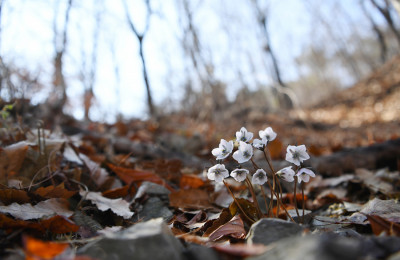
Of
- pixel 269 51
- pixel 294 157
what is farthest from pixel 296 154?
pixel 269 51

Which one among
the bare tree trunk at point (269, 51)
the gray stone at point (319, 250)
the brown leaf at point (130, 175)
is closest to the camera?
the gray stone at point (319, 250)

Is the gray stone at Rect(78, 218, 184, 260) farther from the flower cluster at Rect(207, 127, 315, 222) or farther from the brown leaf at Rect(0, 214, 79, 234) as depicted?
the flower cluster at Rect(207, 127, 315, 222)

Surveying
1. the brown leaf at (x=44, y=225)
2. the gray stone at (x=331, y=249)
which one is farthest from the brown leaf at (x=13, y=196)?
the gray stone at (x=331, y=249)

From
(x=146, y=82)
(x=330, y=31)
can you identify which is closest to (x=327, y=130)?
(x=146, y=82)

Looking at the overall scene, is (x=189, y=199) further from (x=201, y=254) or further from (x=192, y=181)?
(x=201, y=254)

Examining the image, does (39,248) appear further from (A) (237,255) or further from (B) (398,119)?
(B) (398,119)

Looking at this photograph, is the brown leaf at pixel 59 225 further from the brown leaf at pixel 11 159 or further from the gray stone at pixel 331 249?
the gray stone at pixel 331 249
